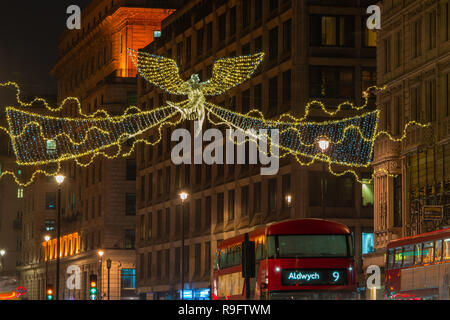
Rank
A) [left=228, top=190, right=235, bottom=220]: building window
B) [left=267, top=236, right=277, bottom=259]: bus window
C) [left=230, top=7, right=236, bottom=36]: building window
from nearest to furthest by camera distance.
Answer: [left=267, top=236, right=277, bottom=259]: bus window
[left=228, top=190, right=235, bottom=220]: building window
[left=230, top=7, right=236, bottom=36]: building window

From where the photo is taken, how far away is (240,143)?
255ft

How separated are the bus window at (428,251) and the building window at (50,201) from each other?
10562cm

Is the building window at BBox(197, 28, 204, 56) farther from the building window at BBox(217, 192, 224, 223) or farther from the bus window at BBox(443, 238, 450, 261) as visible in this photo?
the bus window at BBox(443, 238, 450, 261)

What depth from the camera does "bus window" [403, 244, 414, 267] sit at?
42.1 metres

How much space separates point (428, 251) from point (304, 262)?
198 inches

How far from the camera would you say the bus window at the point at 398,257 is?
1703 inches

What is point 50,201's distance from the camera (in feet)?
466

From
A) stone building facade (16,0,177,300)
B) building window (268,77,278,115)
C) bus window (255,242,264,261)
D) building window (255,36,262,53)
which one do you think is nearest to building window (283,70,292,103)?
building window (268,77,278,115)

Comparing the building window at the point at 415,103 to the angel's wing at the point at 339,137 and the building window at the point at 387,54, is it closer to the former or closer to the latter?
the building window at the point at 387,54

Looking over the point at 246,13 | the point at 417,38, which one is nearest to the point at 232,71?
the point at 246,13

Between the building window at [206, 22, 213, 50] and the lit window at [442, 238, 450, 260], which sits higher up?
the building window at [206, 22, 213, 50]

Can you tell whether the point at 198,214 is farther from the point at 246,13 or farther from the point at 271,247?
the point at 271,247

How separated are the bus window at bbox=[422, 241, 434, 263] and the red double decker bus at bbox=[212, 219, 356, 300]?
9.94 feet
